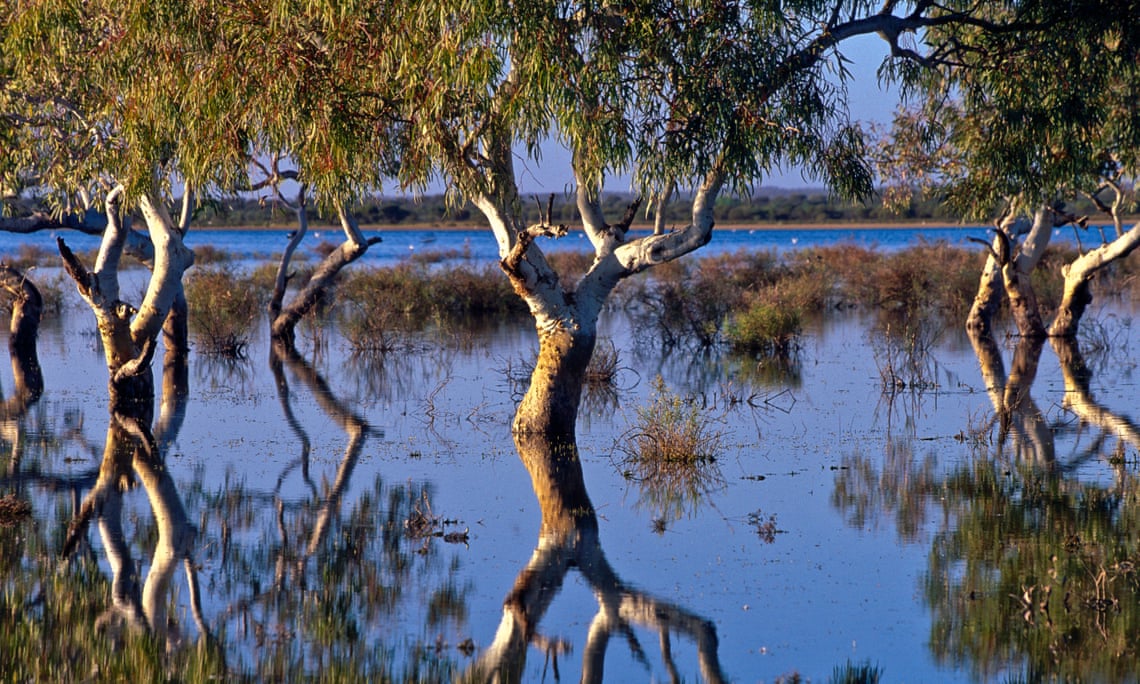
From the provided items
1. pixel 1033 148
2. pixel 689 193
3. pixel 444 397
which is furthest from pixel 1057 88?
pixel 444 397

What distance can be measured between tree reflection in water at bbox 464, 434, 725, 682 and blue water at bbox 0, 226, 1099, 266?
1089 inches

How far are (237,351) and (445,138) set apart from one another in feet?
41.0

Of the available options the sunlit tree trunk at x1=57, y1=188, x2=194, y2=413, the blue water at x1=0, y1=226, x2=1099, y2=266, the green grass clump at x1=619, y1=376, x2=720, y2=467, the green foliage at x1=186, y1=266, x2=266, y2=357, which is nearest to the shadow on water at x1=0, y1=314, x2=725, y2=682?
the green grass clump at x1=619, y1=376, x2=720, y2=467

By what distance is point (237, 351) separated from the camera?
2388 cm

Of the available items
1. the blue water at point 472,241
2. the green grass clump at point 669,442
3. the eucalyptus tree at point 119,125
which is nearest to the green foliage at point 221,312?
the eucalyptus tree at point 119,125

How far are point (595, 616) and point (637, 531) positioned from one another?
7.49 ft

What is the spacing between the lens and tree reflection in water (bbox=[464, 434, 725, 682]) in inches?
281

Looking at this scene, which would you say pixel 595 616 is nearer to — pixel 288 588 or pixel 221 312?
pixel 288 588

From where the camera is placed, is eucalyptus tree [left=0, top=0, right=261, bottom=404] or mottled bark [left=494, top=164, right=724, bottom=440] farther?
mottled bark [left=494, top=164, right=724, bottom=440]

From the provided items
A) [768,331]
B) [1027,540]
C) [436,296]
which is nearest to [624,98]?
[1027,540]

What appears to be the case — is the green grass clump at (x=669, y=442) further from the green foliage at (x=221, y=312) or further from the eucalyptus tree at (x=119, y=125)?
the green foliage at (x=221, y=312)

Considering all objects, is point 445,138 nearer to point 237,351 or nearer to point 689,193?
point 689,193

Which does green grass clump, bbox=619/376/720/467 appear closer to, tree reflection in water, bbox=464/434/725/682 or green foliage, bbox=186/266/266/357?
tree reflection in water, bbox=464/434/725/682

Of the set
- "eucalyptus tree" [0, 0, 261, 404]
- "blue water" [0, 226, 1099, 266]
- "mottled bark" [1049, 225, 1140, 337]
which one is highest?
"eucalyptus tree" [0, 0, 261, 404]
